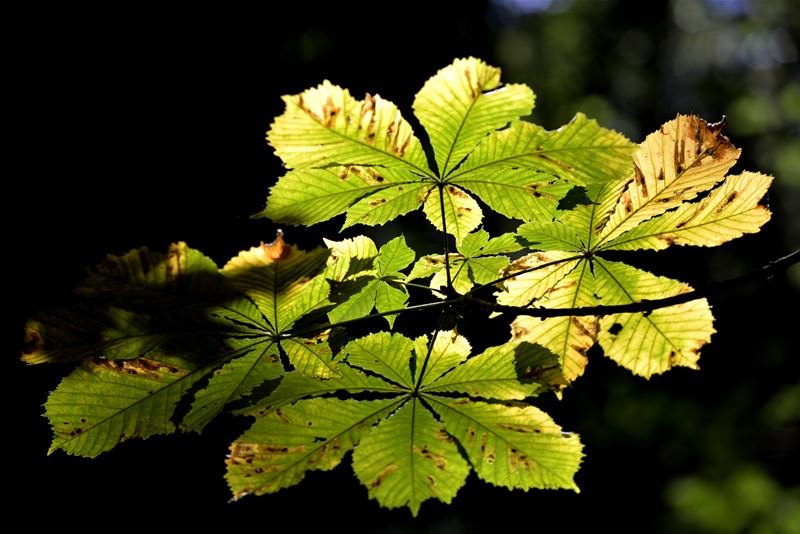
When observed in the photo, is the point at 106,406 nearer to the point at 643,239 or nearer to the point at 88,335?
the point at 88,335

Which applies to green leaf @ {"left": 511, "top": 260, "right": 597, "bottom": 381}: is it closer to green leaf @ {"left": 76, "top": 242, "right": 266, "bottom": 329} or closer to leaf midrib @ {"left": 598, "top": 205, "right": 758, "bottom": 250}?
leaf midrib @ {"left": 598, "top": 205, "right": 758, "bottom": 250}

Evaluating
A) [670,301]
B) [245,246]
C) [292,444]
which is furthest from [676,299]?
[245,246]

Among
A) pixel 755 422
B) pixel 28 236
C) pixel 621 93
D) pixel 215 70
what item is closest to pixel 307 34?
pixel 215 70

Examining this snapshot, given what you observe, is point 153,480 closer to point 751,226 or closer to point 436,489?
point 436,489

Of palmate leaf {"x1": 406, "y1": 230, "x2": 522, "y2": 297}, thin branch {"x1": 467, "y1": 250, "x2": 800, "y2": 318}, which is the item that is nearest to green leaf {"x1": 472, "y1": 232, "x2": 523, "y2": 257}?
palmate leaf {"x1": 406, "y1": 230, "x2": 522, "y2": 297}

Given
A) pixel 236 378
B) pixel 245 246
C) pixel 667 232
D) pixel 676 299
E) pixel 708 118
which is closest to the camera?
pixel 676 299
